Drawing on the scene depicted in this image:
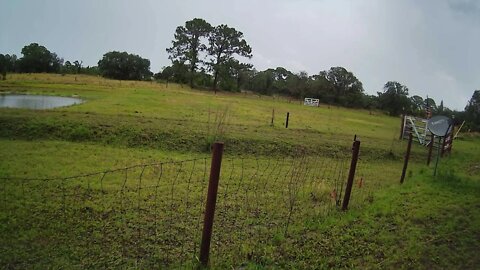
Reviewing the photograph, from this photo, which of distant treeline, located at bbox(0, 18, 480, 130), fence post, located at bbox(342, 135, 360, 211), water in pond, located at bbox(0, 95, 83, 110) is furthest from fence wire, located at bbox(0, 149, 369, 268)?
distant treeline, located at bbox(0, 18, 480, 130)

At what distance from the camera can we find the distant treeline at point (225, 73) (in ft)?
233

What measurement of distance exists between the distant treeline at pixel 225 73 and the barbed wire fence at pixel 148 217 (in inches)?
2351

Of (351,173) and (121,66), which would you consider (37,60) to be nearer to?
(121,66)

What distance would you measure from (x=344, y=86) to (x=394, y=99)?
11.7 m

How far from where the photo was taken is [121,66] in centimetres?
8381

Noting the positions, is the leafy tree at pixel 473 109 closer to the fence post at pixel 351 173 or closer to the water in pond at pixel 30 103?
the water in pond at pixel 30 103

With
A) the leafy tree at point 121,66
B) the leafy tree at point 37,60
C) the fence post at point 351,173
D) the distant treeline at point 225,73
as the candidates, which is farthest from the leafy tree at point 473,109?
the leafy tree at point 37,60

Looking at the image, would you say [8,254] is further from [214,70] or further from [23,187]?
[214,70]

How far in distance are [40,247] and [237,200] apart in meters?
4.61

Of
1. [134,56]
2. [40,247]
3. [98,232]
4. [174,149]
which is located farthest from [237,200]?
[134,56]

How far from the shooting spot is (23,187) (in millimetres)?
8602

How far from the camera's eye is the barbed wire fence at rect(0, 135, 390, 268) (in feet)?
18.6

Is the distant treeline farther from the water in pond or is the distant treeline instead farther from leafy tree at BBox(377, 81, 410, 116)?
the water in pond

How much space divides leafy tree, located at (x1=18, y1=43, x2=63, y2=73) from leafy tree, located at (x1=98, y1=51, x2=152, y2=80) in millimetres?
10442
